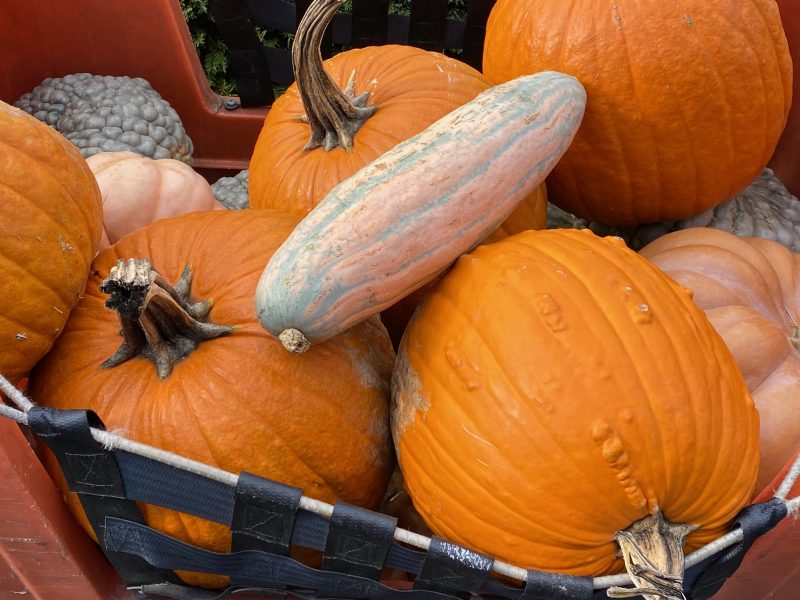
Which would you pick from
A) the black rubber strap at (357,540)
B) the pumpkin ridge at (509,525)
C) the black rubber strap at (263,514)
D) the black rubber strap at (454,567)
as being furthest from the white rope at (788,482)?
the black rubber strap at (263,514)

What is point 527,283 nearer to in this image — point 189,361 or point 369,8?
point 189,361

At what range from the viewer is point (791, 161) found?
192 centimetres

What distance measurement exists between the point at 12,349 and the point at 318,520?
46cm

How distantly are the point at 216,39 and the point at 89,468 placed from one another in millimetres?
3653

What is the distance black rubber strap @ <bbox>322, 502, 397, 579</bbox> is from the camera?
2.95ft

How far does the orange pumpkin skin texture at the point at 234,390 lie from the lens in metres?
0.98

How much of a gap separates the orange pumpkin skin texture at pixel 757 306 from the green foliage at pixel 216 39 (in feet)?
9.28

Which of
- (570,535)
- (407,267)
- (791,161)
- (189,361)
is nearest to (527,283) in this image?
(407,267)

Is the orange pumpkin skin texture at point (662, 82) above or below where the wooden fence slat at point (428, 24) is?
above

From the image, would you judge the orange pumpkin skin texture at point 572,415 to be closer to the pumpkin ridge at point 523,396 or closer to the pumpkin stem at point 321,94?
the pumpkin ridge at point 523,396

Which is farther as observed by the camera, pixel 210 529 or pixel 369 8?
pixel 369 8

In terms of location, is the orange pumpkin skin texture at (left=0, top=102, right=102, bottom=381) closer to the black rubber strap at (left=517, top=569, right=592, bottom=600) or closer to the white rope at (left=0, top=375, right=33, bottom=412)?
the white rope at (left=0, top=375, right=33, bottom=412)

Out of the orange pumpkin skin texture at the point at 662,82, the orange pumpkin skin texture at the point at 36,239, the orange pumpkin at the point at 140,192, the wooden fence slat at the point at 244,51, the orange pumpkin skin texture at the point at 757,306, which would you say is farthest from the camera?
the wooden fence slat at the point at 244,51

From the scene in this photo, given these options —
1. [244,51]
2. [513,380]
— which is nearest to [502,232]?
[513,380]
